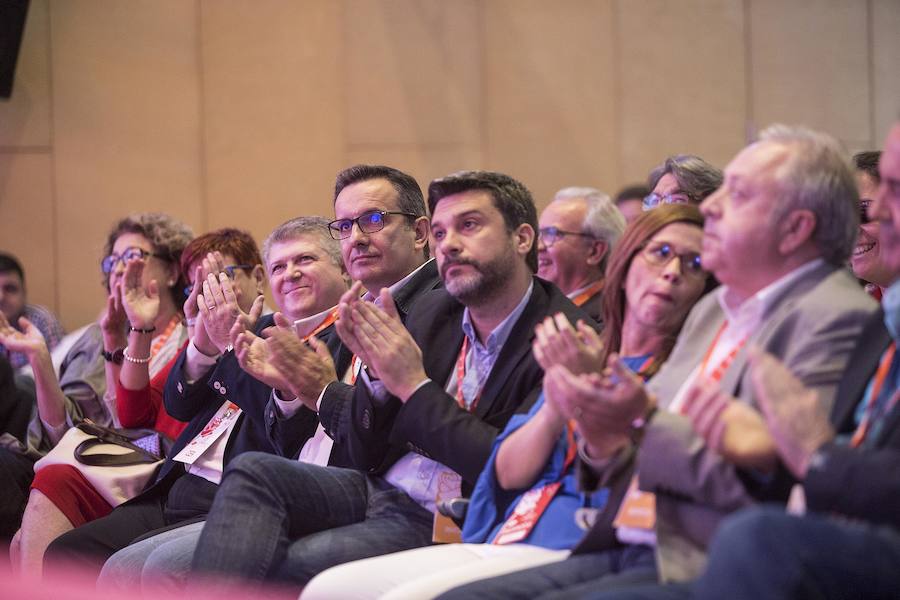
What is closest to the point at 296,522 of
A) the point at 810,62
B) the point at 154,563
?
the point at 154,563

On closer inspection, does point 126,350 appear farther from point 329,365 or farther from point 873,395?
point 873,395

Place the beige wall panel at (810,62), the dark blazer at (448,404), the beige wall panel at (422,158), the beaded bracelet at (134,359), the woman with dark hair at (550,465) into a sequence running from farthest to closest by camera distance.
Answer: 1. the beige wall panel at (810,62)
2. the beige wall panel at (422,158)
3. the beaded bracelet at (134,359)
4. the dark blazer at (448,404)
5. the woman with dark hair at (550,465)

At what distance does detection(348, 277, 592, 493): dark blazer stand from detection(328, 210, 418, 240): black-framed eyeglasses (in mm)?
498

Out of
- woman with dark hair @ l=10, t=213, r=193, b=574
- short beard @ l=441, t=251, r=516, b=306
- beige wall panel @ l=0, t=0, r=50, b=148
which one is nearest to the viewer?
short beard @ l=441, t=251, r=516, b=306

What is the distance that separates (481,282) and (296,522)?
2.45ft

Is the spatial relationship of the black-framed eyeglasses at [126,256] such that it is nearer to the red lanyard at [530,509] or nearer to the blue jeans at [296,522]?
the blue jeans at [296,522]

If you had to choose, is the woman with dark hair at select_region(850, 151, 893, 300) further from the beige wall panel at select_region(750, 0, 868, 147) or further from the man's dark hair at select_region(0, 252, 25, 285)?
the man's dark hair at select_region(0, 252, 25, 285)

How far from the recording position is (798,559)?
1.58 metres

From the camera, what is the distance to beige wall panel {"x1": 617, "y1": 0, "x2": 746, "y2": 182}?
6.13 meters

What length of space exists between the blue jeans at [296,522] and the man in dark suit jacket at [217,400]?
0.44 metres

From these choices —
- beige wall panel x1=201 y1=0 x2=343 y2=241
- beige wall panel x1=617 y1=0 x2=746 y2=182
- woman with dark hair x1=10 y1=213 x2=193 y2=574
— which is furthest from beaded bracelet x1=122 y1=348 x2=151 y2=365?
beige wall panel x1=617 y1=0 x2=746 y2=182

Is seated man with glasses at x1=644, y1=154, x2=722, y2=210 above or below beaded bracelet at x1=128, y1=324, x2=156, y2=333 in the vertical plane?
above

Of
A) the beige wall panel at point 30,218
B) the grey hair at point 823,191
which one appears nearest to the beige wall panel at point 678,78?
the beige wall panel at point 30,218

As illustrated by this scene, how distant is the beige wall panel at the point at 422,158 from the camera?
605 centimetres
